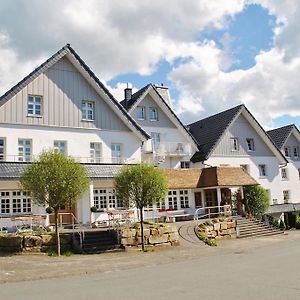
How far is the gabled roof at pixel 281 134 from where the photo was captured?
1558 inches

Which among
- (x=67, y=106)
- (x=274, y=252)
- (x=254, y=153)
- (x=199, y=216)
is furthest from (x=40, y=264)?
(x=254, y=153)

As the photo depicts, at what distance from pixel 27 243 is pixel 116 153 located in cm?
1050

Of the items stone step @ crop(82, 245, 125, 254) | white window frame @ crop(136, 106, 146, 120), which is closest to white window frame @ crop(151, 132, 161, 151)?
white window frame @ crop(136, 106, 146, 120)

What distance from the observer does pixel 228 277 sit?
11.6 metres

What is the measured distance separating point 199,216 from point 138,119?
8.52m

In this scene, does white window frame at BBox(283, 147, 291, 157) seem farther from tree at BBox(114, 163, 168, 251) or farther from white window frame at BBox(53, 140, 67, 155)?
tree at BBox(114, 163, 168, 251)

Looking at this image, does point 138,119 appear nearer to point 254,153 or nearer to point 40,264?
point 254,153

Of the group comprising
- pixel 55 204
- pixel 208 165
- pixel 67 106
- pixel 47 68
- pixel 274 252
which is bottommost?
pixel 274 252

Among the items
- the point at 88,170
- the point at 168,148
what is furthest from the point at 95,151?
the point at 168,148

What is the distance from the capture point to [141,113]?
3197 centimetres

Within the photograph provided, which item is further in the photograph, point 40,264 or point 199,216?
point 199,216

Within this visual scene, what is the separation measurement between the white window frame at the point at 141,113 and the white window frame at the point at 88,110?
595cm

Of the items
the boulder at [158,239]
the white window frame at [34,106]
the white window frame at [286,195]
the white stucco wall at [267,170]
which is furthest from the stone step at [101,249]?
the white window frame at [286,195]

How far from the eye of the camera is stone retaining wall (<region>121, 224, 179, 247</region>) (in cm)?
1964
